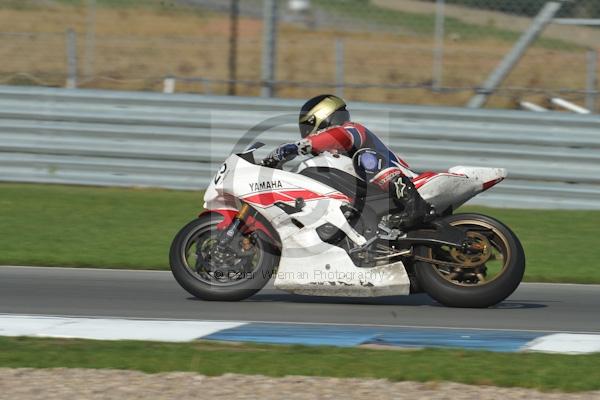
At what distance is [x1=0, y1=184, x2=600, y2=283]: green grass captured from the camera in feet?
33.0

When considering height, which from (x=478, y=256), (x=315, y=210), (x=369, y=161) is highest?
(x=369, y=161)

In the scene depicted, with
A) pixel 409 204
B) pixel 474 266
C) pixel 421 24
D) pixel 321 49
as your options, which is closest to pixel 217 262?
pixel 409 204

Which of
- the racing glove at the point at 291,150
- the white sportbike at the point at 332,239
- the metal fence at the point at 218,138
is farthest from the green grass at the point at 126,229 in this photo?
the racing glove at the point at 291,150

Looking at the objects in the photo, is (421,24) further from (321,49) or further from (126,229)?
(321,49)

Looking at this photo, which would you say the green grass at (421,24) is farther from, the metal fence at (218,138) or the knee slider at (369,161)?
the knee slider at (369,161)

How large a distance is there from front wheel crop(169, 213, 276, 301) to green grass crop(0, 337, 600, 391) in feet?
4.59

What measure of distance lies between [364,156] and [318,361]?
6.79 ft

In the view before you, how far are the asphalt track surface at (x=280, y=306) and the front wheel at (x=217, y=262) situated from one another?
0.47ft

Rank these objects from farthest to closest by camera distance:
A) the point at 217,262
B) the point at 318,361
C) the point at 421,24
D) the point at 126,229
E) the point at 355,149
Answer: the point at 421,24, the point at 126,229, the point at 217,262, the point at 355,149, the point at 318,361

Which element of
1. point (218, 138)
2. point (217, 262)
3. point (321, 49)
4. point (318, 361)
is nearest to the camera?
point (318, 361)

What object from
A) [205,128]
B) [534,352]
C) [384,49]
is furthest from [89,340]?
[384,49]

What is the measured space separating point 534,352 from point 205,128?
24.8 feet

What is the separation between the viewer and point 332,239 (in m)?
8.17

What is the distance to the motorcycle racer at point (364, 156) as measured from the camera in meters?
7.95
